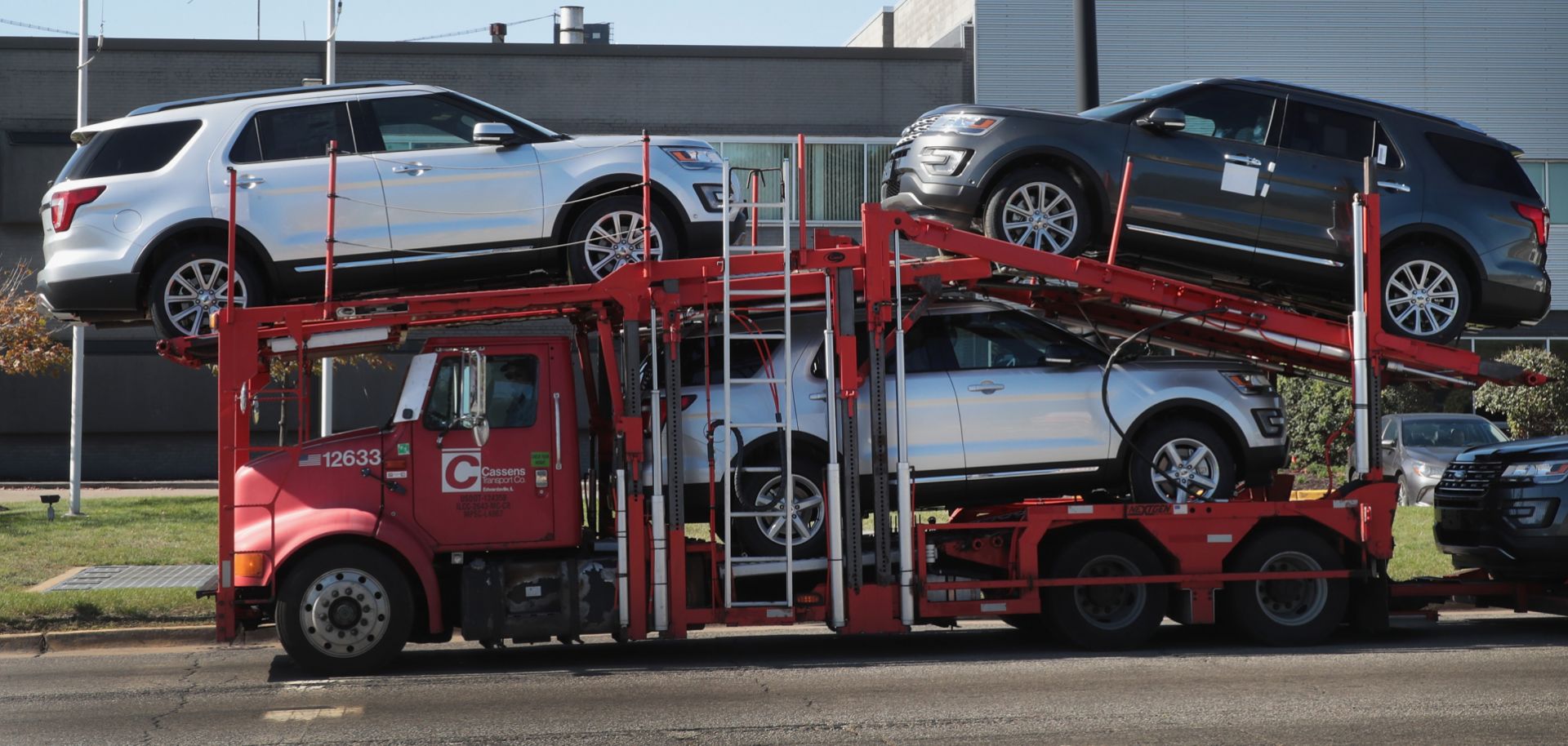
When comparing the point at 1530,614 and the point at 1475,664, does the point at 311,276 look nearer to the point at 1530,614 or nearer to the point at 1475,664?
the point at 1475,664

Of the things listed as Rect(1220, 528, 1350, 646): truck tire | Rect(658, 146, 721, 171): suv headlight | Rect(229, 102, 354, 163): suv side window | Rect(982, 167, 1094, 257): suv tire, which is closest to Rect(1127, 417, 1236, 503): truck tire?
Rect(1220, 528, 1350, 646): truck tire

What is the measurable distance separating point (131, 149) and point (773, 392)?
4.42m

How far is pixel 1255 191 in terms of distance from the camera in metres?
9.99

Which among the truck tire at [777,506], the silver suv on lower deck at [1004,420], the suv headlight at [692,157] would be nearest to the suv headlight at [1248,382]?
the silver suv on lower deck at [1004,420]

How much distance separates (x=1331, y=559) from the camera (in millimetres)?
9844

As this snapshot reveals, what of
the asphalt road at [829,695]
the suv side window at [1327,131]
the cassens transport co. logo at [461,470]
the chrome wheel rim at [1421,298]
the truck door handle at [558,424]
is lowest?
the asphalt road at [829,695]

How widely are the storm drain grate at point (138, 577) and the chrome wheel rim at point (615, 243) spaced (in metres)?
4.63

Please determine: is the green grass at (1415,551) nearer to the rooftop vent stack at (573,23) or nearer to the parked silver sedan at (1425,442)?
the parked silver sedan at (1425,442)

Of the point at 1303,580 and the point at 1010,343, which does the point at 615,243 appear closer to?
the point at 1010,343

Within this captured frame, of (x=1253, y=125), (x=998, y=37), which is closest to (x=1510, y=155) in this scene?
(x=1253, y=125)

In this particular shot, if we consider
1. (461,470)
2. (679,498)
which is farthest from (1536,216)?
(461,470)

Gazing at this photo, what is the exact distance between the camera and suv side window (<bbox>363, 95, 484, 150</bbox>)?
9.62 m

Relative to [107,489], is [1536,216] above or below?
above

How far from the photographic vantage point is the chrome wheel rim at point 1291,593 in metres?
9.83
